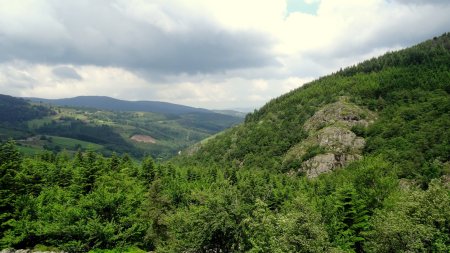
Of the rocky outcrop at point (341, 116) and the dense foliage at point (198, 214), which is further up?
the rocky outcrop at point (341, 116)

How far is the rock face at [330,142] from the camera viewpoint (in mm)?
154500

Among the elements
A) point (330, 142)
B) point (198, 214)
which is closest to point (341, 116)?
point (330, 142)

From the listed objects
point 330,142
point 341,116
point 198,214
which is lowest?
point 330,142

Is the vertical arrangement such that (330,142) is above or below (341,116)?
below

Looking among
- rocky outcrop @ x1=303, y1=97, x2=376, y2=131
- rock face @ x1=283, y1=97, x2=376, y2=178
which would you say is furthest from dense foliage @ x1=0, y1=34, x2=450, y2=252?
rocky outcrop @ x1=303, y1=97, x2=376, y2=131

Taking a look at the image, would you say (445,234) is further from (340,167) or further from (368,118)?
(368,118)

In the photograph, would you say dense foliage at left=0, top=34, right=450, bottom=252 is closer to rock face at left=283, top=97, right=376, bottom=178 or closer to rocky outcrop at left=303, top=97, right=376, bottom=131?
rock face at left=283, top=97, right=376, bottom=178

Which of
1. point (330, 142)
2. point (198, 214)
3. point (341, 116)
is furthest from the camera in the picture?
point (341, 116)

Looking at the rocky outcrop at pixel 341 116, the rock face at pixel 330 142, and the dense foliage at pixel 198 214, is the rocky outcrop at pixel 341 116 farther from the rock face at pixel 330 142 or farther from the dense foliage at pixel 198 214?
the dense foliage at pixel 198 214

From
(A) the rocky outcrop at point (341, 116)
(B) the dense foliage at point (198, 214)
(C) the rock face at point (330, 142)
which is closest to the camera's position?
(B) the dense foliage at point (198, 214)

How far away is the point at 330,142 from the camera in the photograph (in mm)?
163625

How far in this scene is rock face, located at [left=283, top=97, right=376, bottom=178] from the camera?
15450cm

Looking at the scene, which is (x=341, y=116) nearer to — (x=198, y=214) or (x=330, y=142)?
(x=330, y=142)

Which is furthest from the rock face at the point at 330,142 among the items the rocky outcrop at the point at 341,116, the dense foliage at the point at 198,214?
the dense foliage at the point at 198,214
